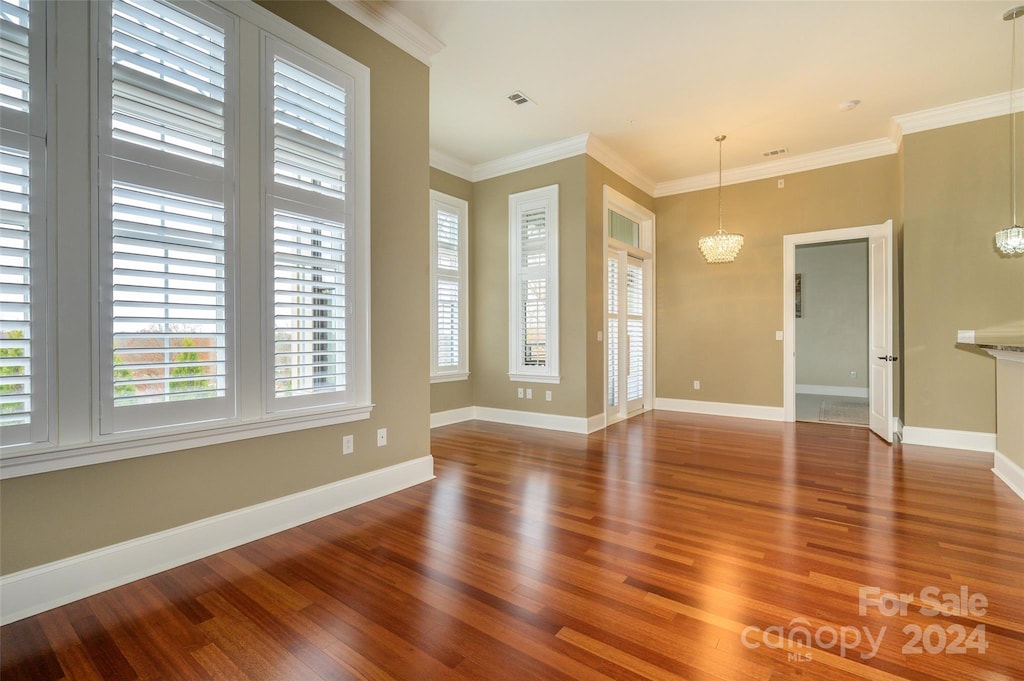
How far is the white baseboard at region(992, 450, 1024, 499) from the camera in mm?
3293

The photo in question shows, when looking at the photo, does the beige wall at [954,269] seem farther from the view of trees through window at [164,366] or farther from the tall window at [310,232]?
the view of trees through window at [164,366]

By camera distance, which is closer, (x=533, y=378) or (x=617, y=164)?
(x=533, y=378)

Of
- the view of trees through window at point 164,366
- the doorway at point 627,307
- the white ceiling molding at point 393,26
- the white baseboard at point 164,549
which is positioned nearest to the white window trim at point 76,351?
the view of trees through window at point 164,366

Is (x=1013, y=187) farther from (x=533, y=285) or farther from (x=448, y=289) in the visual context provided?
(x=448, y=289)

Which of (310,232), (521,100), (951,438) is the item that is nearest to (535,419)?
(521,100)

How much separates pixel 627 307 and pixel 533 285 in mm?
1507

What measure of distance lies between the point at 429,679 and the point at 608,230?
5.10 meters

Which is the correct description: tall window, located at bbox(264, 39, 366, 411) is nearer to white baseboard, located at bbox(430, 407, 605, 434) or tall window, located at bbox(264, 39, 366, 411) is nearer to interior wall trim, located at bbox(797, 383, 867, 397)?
white baseboard, located at bbox(430, 407, 605, 434)

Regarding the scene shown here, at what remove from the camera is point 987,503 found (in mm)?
3137

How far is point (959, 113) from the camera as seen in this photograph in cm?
455

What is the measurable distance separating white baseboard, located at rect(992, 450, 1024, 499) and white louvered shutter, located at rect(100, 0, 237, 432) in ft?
17.2

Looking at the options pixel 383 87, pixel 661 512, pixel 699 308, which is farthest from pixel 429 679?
pixel 699 308

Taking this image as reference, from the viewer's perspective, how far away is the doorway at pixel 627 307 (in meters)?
5.88

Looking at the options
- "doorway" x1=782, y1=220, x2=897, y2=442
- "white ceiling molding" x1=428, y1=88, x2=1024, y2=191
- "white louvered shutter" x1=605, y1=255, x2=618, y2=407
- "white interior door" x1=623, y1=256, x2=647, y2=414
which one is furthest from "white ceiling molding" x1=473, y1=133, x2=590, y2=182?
"doorway" x1=782, y1=220, x2=897, y2=442
